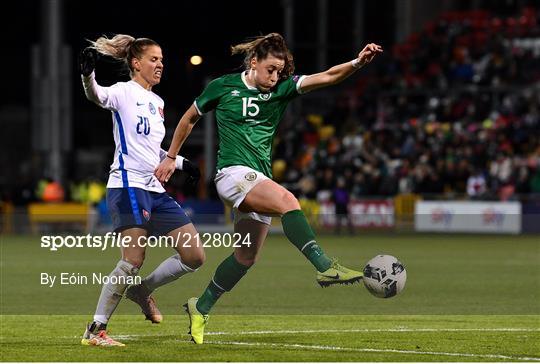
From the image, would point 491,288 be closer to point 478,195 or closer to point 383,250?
point 383,250

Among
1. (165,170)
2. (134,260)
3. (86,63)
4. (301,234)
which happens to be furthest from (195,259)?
(86,63)

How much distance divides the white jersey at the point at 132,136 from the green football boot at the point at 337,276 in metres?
1.48

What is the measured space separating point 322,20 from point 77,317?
32.3m

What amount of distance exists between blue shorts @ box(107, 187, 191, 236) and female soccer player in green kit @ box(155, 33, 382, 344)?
203 millimetres

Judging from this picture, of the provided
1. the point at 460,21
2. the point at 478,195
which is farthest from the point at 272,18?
the point at 478,195

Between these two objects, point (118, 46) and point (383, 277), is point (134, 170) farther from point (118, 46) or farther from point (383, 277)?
point (383, 277)

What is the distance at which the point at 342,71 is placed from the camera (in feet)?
29.1

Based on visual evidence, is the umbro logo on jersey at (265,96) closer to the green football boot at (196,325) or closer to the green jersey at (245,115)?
the green jersey at (245,115)

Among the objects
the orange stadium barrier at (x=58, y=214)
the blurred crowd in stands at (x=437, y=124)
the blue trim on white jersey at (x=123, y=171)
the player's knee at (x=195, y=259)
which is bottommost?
the orange stadium barrier at (x=58, y=214)

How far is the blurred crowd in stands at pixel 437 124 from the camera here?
30.8 m

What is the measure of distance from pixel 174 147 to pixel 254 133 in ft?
1.90

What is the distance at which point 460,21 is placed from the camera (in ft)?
130

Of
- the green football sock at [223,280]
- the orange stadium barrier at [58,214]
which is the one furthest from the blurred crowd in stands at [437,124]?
the green football sock at [223,280]

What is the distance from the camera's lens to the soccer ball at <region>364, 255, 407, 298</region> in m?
8.86
